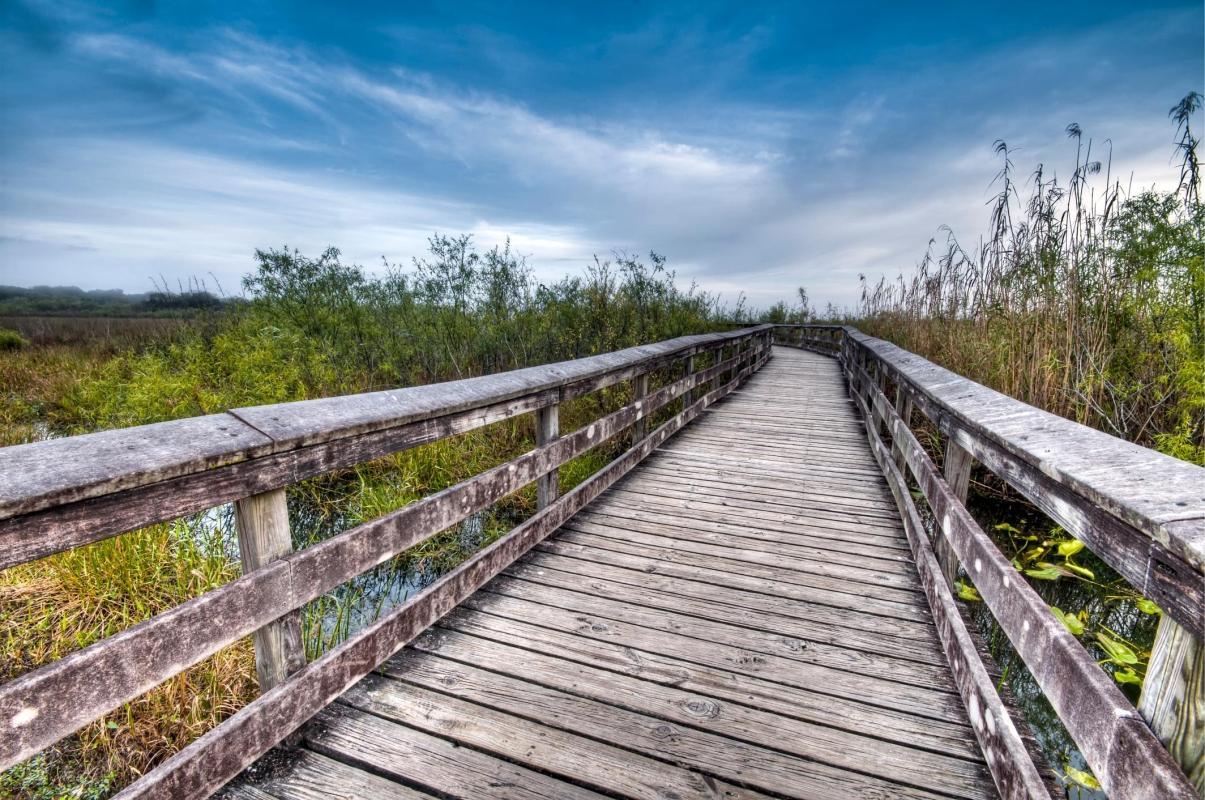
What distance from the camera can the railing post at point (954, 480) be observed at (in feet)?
7.69

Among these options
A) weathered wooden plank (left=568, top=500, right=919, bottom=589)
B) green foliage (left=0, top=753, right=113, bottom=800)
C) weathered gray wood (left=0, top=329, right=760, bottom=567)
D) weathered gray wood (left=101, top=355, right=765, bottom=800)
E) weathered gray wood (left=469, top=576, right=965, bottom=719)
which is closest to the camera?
weathered gray wood (left=0, top=329, right=760, bottom=567)

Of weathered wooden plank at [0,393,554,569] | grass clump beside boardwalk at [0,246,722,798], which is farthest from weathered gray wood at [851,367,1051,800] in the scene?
grass clump beside boardwalk at [0,246,722,798]

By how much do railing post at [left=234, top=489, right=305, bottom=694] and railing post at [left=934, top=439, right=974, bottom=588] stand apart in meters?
2.58

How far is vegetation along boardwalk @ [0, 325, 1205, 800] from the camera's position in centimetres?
102

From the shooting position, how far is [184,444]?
50.5 inches

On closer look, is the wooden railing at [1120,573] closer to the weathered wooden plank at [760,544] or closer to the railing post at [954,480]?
the railing post at [954,480]

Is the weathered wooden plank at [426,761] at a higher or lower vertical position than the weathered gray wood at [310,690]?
lower

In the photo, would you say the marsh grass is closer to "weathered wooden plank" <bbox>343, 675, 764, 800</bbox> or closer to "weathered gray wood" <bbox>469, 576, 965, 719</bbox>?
"weathered wooden plank" <bbox>343, 675, 764, 800</bbox>

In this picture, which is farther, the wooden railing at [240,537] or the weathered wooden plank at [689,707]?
the weathered wooden plank at [689,707]

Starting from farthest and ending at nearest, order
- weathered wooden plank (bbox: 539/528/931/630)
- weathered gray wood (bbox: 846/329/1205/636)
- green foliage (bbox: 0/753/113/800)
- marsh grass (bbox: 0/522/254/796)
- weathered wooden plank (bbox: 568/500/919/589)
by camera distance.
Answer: weathered wooden plank (bbox: 568/500/919/589), weathered wooden plank (bbox: 539/528/931/630), marsh grass (bbox: 0/522/254/796), green foliage (bbox: 0/753/113/800), weathered gray wood (bbox: 846/329/1205/636)

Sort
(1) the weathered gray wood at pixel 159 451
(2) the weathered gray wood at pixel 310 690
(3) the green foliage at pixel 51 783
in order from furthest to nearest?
(3) the green foliage at pixel 51 783 → (2) the weathered gray wood at pixel 310 690 → (1) the weathered gray wood at pixel 159 451

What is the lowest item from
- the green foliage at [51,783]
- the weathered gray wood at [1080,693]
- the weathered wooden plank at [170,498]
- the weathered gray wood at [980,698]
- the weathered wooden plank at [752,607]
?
the green foliage at [51,783]

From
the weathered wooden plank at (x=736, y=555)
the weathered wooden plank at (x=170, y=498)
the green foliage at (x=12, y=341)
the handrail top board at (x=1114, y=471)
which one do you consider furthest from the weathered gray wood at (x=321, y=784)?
the green foliage at (x=12, y=341)

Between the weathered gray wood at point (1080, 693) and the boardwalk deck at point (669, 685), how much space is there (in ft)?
1.29
